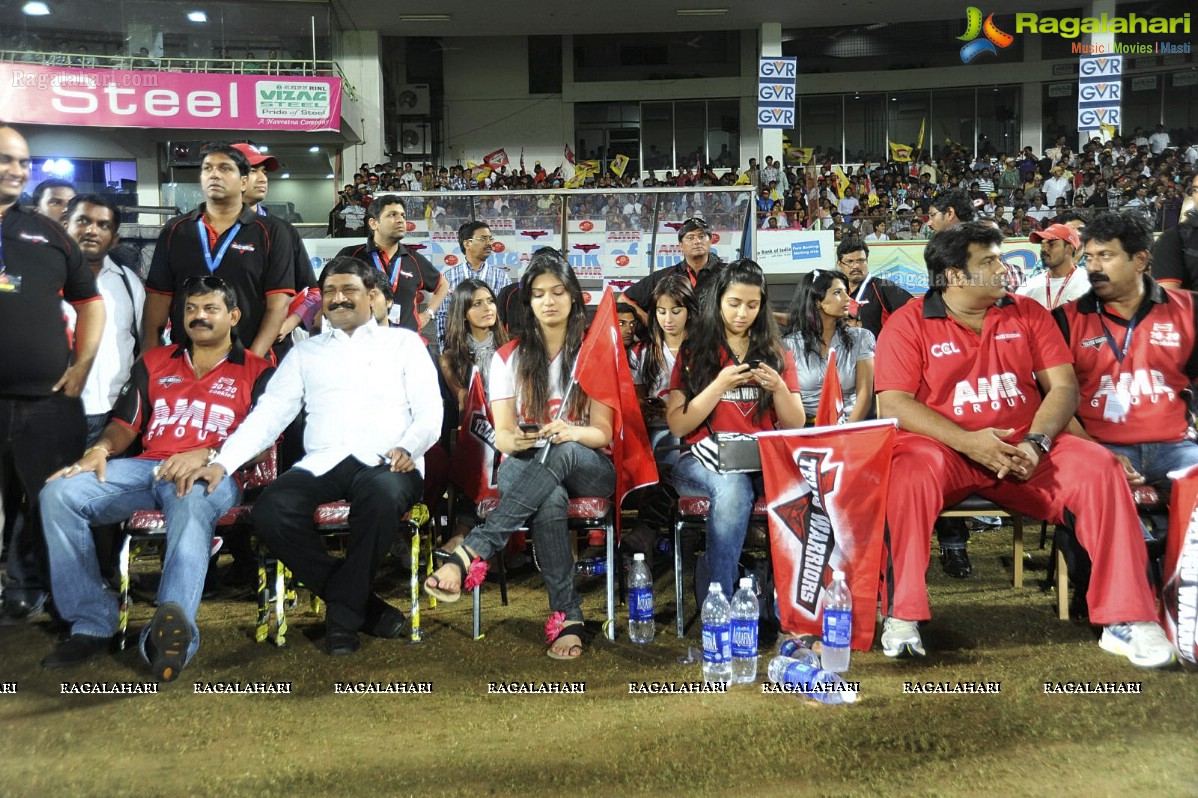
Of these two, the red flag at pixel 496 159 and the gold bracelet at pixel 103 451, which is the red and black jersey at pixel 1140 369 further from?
the red flag at pixel 496 159

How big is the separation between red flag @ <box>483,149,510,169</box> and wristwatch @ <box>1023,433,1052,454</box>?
18.9 m

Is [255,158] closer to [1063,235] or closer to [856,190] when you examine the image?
[1063,235]

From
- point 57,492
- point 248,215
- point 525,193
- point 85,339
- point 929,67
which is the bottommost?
point 57,492

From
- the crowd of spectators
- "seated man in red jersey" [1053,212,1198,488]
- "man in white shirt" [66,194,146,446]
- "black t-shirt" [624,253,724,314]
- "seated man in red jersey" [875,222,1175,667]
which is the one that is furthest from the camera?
the crowd of spectators

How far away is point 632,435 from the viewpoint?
12.7 feet

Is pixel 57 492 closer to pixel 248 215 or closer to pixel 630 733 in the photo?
pixel 248 215

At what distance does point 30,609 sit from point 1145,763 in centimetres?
408

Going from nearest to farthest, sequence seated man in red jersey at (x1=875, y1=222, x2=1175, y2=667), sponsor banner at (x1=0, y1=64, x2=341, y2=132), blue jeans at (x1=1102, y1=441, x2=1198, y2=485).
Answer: seated man in red jersey at (x1=875, y1=222, x2=1175, y2=667)
blue jeans at (x1=1102, y1=441, x2=1198, y2=485)
sponsor banner at (x1=0, y1=64, x2=341, y2=132)

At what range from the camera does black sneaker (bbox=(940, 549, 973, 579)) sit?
176 inches

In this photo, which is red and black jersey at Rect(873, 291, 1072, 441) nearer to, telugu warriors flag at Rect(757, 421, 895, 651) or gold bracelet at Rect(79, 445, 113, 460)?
telugu warriors flag at Rect(757, 421, 895, 651)

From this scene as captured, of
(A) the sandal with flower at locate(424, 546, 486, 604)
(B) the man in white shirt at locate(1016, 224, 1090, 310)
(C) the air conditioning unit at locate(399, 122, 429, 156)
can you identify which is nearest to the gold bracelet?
(A) the sandal with flower at locate(424, 546, 486, 604)

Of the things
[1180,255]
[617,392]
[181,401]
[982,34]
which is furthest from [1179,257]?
[982,34]

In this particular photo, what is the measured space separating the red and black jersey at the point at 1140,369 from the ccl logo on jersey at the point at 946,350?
58cm

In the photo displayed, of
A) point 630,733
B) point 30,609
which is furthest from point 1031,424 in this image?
point 30,609
